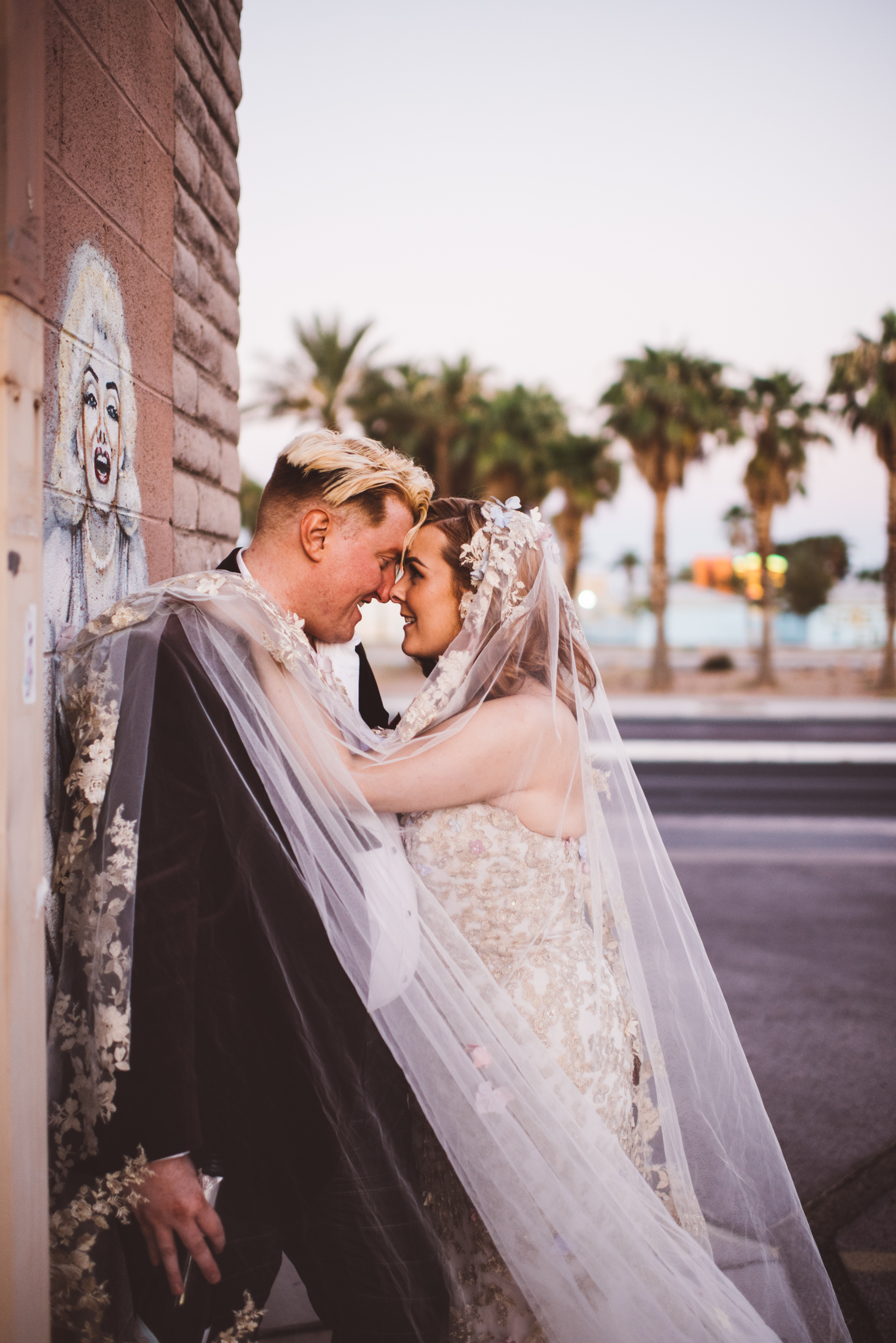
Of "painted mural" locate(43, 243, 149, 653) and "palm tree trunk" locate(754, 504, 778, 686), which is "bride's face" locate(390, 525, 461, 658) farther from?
"palm tree trunk" locate(754, 504, 778, 686)

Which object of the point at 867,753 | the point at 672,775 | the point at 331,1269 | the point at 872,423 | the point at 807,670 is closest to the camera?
the point at 331,1269

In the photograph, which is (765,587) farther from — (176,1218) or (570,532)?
(176,1218)

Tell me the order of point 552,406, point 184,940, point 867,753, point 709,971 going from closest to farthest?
point 184,940
point 709,971
point 867,753
point 552,406

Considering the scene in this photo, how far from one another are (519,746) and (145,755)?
0.85 metres

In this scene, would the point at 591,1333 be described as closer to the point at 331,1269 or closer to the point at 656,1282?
the point at 656,1282

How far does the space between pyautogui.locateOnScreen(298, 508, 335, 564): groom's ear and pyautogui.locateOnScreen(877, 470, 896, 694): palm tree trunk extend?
27.5 m

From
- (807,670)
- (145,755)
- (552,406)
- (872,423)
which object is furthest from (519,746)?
(807,670)

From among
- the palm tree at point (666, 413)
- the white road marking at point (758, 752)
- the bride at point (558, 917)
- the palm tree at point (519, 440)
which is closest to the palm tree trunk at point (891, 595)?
the palm tree at point (666, 413)

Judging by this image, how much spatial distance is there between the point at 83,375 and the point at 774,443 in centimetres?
2847

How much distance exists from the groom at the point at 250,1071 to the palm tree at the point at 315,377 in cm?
2093

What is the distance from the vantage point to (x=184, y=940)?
1723mm

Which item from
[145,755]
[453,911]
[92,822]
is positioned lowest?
[453,911]

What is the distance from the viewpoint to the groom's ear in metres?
2.11

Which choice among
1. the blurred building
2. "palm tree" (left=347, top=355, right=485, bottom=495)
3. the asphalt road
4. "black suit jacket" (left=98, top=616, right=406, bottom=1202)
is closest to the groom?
"black suit jacket" (left=98, top=616, right=406, bottom=1202)
